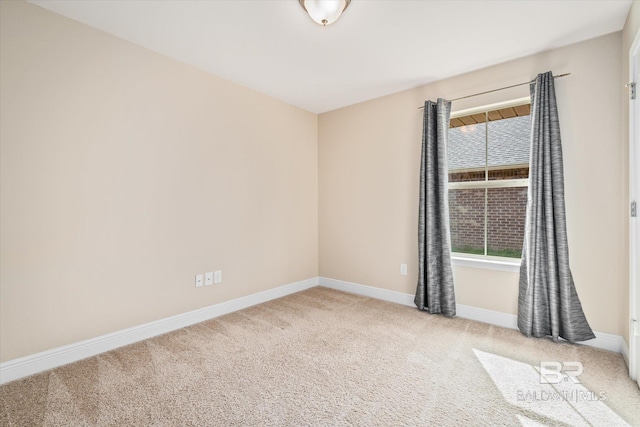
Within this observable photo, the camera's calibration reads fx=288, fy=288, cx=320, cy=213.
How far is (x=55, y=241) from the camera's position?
2.10 meters

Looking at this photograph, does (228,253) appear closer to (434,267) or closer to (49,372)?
(49,372)

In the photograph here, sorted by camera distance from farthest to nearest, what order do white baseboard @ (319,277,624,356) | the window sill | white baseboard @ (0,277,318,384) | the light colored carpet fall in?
1. the window sill
2. white baseboard @ (319,277,624,356)
3. white baseboard @ (0,277,318,384)
4. the light colored carpet

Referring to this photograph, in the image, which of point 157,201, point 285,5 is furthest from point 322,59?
point 157,201

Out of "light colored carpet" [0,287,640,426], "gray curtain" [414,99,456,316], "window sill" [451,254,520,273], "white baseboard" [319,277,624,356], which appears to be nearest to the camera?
"light colored carpet" [0,287,640,426]

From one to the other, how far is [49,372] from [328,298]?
259 centimetres

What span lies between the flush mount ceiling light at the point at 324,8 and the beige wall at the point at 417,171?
1.75m

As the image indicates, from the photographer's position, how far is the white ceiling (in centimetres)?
201

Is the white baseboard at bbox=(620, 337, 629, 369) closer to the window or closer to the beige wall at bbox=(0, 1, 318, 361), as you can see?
the window

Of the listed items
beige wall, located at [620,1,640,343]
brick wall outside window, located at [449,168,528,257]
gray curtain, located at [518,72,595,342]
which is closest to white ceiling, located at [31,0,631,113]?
beige wall, located at [620,1,640,343]

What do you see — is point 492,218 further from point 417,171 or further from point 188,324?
point 188,324

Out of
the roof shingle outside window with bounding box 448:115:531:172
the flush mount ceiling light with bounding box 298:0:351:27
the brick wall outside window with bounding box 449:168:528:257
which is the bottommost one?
the brick wall outside window with bounding box 449:168:528:257

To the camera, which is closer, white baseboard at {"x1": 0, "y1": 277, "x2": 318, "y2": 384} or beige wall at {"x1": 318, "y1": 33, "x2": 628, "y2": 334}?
white baseboard at {"x1": 0, "y1": 277, "x2": 318, "y2": 384}

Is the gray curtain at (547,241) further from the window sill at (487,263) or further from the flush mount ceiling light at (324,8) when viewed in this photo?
the flush mount ceiling light at (324,8)

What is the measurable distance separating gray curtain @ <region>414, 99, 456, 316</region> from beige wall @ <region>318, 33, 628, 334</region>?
0.18 m
